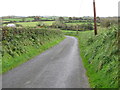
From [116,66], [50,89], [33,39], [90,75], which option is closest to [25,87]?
[50,89]

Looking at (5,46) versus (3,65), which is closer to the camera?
(3,65)

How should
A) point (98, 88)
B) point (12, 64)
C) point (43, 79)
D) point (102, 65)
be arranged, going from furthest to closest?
point (12, 64) → point (102, 65) → point (43, 79) → point (98, 88)

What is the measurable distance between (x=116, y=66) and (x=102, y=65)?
2.32m

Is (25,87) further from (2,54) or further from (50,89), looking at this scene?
(2,54)

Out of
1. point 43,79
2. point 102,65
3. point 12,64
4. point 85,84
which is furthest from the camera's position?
point 12,64

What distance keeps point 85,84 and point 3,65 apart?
8513 mm

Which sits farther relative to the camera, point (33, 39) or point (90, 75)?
point (33, 39)

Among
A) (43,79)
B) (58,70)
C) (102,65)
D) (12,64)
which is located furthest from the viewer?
(12,64)

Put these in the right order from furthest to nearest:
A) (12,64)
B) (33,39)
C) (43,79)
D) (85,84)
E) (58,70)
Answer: (33,39), (12,64), (58,70), (43,79), (85,84)

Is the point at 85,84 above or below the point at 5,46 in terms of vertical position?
below

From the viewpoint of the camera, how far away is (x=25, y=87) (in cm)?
1118

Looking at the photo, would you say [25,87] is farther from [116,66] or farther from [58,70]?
[116,66]

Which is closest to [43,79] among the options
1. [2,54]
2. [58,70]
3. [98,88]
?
[58,70]

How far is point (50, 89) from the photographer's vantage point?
10.8 m
